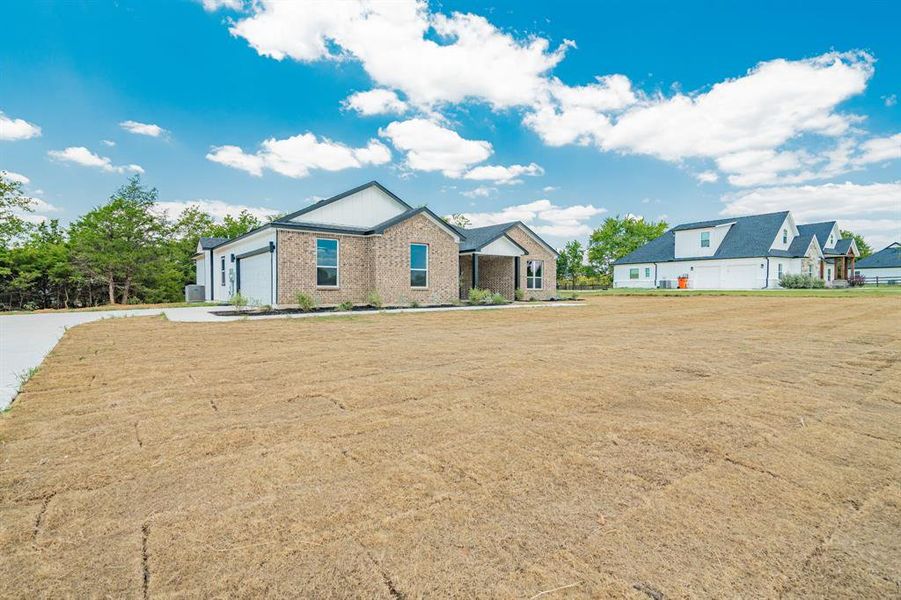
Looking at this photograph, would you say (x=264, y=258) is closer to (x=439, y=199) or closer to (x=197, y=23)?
(x=197, y=23)

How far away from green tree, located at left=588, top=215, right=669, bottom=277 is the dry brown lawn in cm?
4679

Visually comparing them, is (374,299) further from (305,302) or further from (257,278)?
(257,278)

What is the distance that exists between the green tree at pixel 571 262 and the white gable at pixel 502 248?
87.9 ft

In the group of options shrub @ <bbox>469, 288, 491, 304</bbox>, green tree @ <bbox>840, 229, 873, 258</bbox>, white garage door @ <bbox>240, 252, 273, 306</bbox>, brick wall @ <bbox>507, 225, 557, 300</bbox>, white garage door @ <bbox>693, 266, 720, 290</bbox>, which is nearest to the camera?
white garage door @ <bbox>240, 252, 273, 306</bbox>

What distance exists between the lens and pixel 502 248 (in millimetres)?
19984

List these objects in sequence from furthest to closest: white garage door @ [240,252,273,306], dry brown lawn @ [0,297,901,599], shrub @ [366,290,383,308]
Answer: shrub @ [366,290,383,308] < white garage door @ [240,252,273,306] < dry brown lawn @ [0,297,901,599]

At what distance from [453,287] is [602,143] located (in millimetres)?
15004

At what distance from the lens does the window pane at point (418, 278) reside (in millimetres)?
16266

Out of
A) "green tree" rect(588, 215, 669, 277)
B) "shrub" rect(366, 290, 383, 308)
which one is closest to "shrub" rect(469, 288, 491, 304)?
"shrub" rect(366, 290, 383, 308)

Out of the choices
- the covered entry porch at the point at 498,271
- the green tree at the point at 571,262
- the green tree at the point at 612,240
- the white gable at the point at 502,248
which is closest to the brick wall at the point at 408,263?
the white gable at the point at 502,248

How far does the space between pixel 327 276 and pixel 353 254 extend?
4.14 ft

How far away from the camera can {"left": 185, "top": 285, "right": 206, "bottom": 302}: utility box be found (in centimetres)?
2256

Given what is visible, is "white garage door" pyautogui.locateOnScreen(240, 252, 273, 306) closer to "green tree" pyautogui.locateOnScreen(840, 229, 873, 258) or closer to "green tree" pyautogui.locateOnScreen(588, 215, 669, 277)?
"green tree" pyautogui.locateOnScreen(588, 215, 669, 277)

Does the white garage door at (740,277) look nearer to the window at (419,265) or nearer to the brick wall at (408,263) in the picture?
the brick wall at (408,263)
